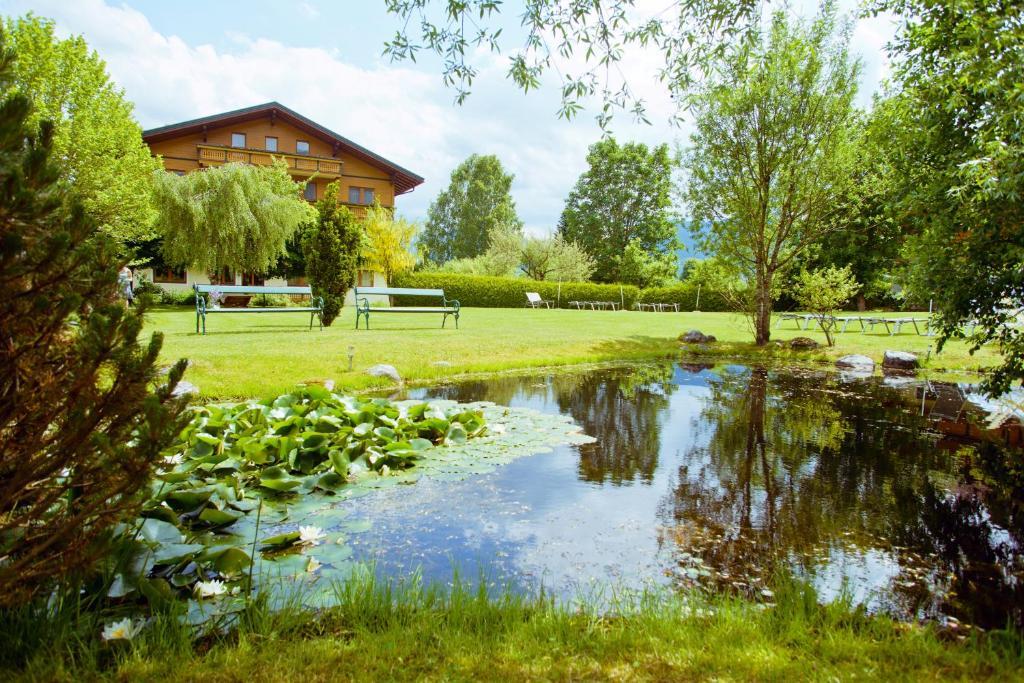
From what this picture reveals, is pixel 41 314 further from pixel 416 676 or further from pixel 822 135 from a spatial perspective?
pixel 822 135

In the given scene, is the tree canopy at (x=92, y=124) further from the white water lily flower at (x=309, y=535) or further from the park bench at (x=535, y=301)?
the white water lily flower at (x=309, y=535)

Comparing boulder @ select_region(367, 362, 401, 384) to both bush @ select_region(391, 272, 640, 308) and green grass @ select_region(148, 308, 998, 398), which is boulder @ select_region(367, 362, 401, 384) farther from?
bush @ select_region(391, 272, 640, 308)

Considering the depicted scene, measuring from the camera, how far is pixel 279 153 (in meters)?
36.4

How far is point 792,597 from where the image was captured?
8.99 ft

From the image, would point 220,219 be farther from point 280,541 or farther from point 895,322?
point 895,322

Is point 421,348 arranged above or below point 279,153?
below

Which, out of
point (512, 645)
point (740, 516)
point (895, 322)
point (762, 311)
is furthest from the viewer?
point (895, 322)

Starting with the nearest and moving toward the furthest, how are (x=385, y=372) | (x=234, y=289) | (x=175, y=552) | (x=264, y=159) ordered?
(x=175, y=552) < (x=385, y=372) < (x=234, y=289) < (x=264, y=159)

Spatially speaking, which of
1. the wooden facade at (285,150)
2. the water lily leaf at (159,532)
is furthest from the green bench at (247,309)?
the wooden facade at (285,150)

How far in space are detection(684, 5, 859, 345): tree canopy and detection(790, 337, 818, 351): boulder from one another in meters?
0.77

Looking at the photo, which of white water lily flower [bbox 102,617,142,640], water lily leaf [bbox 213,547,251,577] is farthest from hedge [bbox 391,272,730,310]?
white water lily flower [bbox 102,617,142,640]

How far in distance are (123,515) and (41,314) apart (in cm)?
77

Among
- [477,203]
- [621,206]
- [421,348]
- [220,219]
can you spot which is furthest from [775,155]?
[477,203]

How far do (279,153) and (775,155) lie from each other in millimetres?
31278
